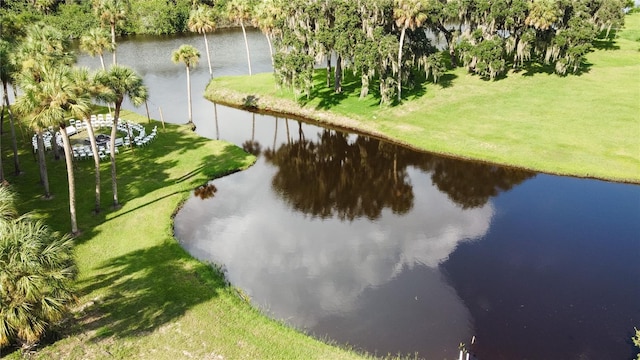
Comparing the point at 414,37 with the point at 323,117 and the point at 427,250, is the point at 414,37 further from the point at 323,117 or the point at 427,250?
the point at 427,250

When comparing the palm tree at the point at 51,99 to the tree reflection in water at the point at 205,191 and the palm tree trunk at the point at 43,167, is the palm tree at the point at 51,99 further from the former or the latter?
the tree reflection in water at the point at 205,191

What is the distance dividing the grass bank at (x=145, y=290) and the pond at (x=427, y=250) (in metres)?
1.73

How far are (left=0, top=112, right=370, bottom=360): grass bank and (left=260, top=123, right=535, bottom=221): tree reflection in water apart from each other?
902 centimetres

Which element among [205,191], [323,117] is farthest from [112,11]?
[205,191]

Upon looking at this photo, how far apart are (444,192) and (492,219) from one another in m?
5.73

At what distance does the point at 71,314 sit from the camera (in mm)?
22656

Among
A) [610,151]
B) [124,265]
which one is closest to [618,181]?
[610,151]

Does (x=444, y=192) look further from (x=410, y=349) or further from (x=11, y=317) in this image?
(x=11, y=317)

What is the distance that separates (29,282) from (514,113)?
172 feet

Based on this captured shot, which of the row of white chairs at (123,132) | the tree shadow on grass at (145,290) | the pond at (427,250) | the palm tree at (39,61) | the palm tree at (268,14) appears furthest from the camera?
the palm tree at (268,14)

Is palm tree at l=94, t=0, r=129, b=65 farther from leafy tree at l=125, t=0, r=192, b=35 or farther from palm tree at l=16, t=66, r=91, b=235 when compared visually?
leafy tree at l=125, t=0, r=192, b=35

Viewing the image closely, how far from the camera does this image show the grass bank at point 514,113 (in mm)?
44500

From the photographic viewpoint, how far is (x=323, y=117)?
59688mm

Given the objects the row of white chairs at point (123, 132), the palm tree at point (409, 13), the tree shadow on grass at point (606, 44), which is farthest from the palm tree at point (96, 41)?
the tree shadow on grass at point (606, 44)
